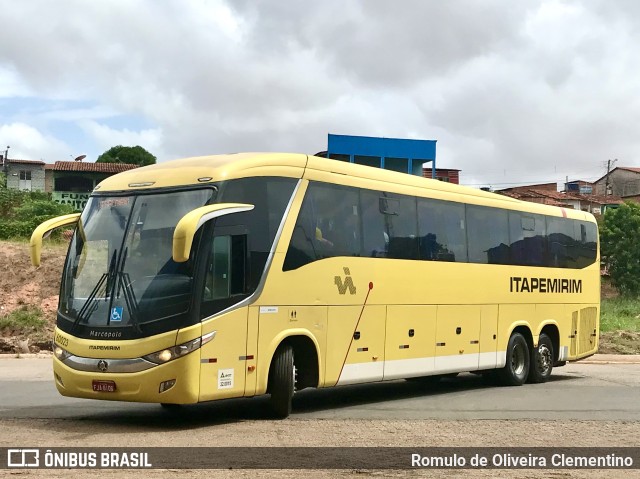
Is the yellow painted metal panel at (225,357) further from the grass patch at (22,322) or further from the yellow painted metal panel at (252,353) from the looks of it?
the grass patch at (22,322)

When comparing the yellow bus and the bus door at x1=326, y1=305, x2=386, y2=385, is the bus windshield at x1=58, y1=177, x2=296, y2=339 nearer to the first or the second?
the yellow bus

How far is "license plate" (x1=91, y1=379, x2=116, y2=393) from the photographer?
10.5 m

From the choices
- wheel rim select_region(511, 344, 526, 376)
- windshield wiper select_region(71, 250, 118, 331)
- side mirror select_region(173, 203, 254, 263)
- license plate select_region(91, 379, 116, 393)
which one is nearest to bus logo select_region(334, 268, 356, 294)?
side mirror select_region(173, 203, 254, 263)

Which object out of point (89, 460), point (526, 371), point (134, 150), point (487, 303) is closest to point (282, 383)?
point (89, 460)

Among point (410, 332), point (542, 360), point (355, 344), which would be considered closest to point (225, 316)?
point (355, 344)

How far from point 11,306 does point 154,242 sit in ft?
59.6

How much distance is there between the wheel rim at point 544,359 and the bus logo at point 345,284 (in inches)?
271

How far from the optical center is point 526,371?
1812 cm

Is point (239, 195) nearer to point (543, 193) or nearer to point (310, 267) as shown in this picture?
point (310, 267)

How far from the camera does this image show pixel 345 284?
13.0m

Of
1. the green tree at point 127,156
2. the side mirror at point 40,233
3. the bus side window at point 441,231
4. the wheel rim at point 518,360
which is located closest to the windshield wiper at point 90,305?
the side mirror at point 40,233

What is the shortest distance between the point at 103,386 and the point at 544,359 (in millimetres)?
10957

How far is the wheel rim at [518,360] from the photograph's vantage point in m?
17.9

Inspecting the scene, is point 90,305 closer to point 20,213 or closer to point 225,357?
point 225,357
